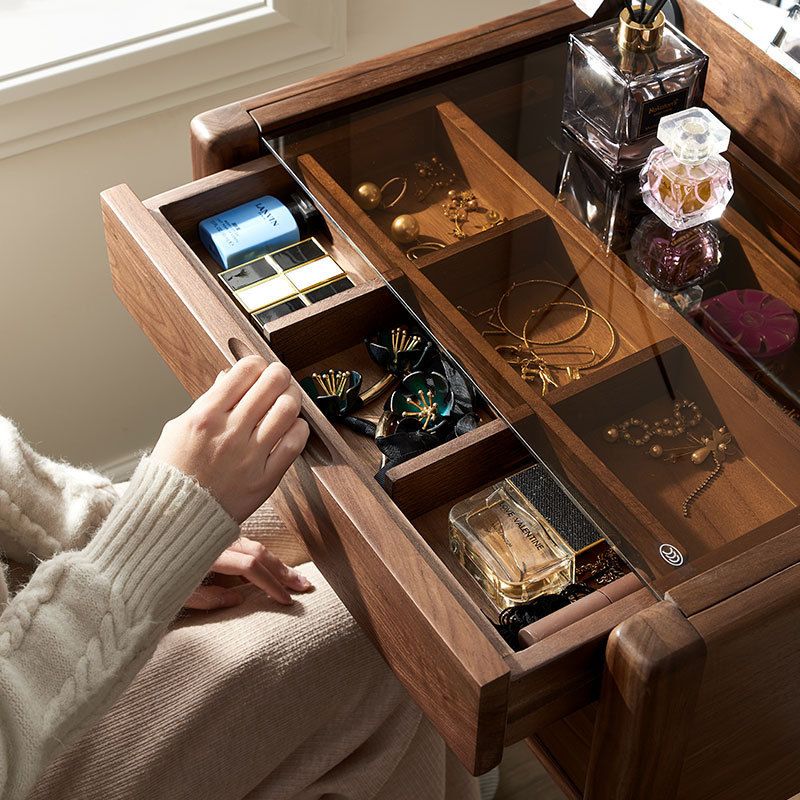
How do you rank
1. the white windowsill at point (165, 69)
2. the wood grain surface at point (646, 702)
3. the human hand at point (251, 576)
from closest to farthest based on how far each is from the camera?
the wood grain surface at point (646, 702), the human hand at point (251, 576), the white windowsill at point (165, 69)

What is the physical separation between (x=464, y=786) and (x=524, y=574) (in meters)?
0.49

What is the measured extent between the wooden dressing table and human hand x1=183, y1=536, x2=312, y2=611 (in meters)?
0.11

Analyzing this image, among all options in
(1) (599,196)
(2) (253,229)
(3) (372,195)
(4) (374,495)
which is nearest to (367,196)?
(3) (372,195)

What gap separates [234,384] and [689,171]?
0.43 metres

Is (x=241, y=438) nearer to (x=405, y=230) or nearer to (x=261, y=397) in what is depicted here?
(x=261, y=397)

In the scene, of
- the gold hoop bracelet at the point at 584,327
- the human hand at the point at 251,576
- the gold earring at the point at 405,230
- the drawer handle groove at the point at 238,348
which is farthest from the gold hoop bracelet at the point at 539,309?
the human hand at the point at 251,576

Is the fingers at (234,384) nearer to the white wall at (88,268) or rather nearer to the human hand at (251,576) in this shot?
the human hand at (251,576)

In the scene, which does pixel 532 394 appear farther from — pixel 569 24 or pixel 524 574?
pixel 569 24

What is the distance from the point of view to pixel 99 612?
0.83 m

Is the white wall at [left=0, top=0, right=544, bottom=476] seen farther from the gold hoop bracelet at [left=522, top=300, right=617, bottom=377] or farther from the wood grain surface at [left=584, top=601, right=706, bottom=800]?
the wood grain surface at [left=584, top=601, right=706, bottom=800]

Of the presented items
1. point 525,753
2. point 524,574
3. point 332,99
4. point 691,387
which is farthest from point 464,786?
point 332,99

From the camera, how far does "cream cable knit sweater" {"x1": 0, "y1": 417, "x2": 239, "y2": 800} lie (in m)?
0.79

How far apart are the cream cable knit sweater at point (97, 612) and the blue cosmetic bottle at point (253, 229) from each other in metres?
0.25

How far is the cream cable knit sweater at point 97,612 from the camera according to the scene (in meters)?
0.79
